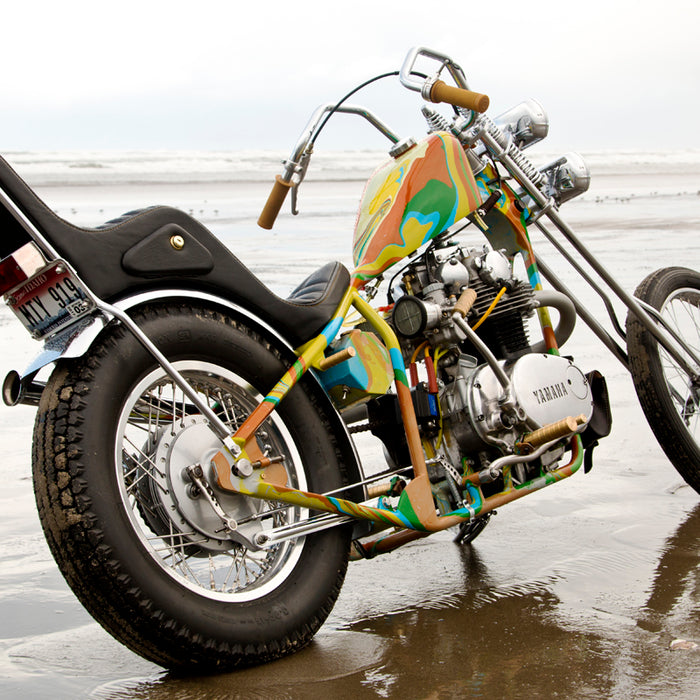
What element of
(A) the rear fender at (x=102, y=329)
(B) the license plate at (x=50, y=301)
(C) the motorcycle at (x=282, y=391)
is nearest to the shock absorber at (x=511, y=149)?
(C) the motorcycle at (x=282, y=391)

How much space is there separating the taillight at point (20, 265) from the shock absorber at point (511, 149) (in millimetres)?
1728

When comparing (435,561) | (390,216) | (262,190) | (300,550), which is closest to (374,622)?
(300,550)

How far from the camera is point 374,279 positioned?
3.09 m

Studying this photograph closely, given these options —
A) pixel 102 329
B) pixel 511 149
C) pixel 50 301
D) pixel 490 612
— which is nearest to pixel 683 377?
pixel 511 149

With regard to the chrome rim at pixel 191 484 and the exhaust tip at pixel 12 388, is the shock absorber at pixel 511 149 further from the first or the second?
the exhaust tip at pixel 12 388

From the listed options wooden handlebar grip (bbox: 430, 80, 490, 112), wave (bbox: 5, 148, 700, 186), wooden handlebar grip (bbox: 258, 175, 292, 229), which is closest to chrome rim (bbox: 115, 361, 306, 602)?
wooden handlebar grip (bbox: 258, 175, 292, 229)

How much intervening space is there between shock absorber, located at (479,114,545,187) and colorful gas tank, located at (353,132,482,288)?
281mm

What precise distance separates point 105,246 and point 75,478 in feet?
1.92

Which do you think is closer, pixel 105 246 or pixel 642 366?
pixel 105 246

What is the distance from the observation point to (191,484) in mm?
2434

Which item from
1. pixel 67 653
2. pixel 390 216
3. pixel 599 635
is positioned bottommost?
pixel 599 635

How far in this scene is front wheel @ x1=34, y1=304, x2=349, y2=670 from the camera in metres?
2.14

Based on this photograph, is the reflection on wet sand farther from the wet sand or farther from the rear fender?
the rear fender

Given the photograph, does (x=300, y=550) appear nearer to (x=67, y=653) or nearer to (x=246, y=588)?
(x=246, y=588)
